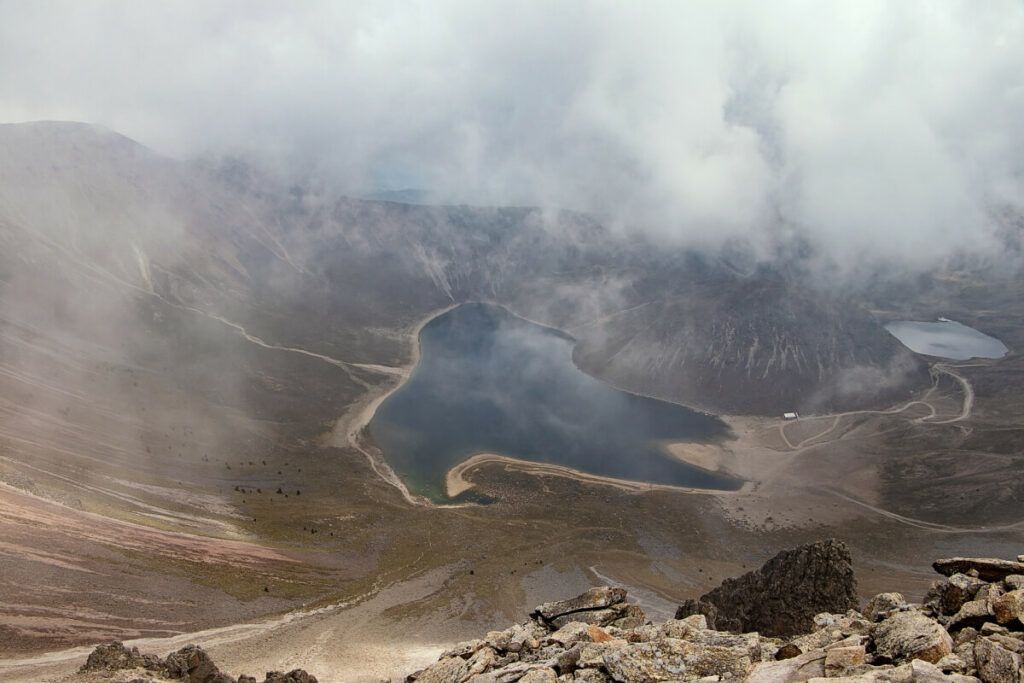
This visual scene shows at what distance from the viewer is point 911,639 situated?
16.2 meters

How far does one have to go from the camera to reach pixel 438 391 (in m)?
139

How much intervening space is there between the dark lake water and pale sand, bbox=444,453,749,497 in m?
1.59

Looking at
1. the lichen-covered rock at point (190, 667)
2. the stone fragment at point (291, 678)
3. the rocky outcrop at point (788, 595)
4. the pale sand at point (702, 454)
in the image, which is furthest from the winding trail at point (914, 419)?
the lichen-covered rock at point (190, 667)

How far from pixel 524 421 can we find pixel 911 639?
108620 millimetres

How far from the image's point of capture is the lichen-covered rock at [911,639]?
15.3 meters

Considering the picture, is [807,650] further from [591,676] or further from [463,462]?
[463,462]

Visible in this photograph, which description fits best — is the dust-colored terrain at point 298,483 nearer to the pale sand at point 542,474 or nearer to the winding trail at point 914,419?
the winding trail at point 914,419

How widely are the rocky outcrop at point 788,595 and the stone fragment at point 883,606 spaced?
51.4 ft

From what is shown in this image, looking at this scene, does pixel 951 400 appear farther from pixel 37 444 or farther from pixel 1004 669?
pixel 37 444

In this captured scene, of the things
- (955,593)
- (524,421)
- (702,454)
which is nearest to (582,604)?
(955,593)

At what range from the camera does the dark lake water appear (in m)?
103

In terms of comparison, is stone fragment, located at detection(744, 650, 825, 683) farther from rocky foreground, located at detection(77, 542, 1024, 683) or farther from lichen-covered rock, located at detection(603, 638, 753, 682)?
lichen-covered rock, located at detection(603, 638, 753, 682)

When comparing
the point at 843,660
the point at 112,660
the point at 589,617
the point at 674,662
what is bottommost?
the point at 112,660

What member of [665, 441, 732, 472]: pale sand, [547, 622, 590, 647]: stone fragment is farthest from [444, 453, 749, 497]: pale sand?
[547, 622, 590, 647]: stone fragment
